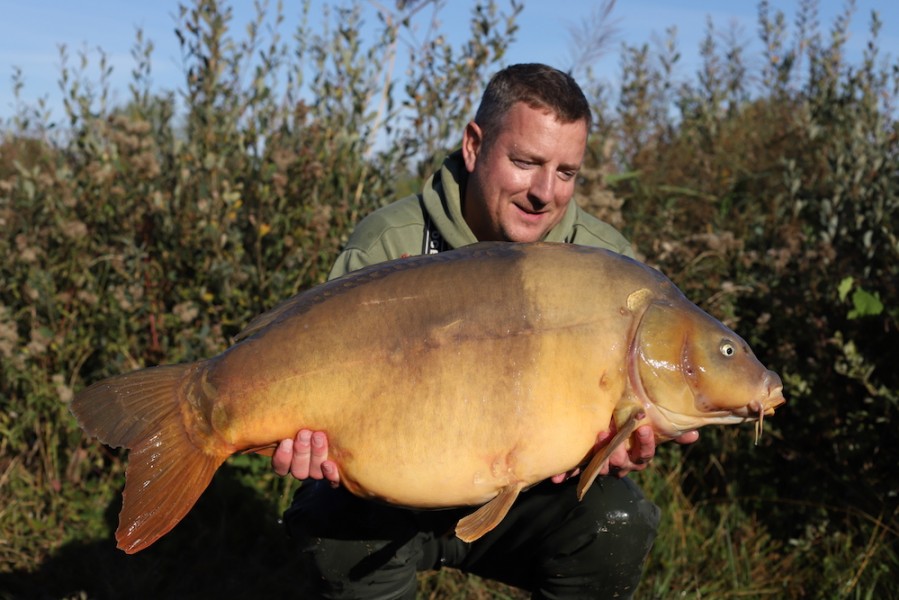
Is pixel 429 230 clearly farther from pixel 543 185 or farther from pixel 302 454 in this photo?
pixel 302 454

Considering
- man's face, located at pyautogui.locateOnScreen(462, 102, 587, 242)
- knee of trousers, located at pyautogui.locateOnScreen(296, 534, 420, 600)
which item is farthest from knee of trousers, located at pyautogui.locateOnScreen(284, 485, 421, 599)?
man's face, located at pyautogui.locateOnScreen(462, 102, 587, 242)

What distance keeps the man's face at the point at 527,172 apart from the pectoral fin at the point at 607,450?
83 cm

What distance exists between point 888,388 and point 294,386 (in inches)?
83.4

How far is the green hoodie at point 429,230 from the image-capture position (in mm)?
2496

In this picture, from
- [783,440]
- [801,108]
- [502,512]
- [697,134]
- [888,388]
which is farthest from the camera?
[697,134]

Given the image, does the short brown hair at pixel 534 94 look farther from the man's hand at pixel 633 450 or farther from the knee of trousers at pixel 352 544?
the knee of trousers at pixel 352 544

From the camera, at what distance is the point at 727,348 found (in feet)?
5.90

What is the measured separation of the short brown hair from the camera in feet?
8.11

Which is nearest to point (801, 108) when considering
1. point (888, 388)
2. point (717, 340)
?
point (888, 388)

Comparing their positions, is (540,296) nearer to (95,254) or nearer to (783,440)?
(783,440)

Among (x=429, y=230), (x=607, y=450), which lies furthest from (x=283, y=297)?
(x=607, y=450)

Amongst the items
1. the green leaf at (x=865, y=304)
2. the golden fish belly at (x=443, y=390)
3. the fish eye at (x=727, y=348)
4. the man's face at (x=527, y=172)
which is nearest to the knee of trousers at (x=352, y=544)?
the golden fish belly at (x=443, y=390)

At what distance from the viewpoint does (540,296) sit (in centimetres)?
181

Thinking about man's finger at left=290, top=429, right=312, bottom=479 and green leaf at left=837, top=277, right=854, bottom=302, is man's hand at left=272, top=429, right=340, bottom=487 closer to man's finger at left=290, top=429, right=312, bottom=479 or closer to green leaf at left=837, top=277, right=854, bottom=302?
man's finger at left=290, top=429, right=312, bottom=479
